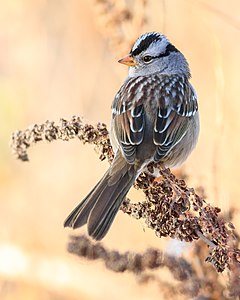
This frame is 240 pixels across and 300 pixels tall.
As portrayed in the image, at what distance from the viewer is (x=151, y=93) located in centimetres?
373

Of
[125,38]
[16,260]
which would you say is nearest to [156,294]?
[16,260]

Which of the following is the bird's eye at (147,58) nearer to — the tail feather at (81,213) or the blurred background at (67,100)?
the blurred background at (67,100)

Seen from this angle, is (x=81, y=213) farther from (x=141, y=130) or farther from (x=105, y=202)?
(x=141, y=130)

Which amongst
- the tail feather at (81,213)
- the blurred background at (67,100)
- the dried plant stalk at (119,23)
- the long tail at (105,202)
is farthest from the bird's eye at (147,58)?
the tail feather at (81,213)

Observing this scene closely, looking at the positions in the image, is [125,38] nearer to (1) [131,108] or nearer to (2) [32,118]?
(1) [131,108]

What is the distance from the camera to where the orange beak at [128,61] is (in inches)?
163

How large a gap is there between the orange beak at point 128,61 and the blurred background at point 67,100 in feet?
0.85

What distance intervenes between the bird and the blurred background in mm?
418

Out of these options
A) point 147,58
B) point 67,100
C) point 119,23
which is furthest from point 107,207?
point 67,100

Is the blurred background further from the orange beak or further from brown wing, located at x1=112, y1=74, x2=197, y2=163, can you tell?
brown wing, located at x1=112, y1=74, x2=197, y2=163

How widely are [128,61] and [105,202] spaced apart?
1.29m

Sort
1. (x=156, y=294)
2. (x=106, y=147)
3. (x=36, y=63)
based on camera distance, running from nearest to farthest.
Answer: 1. (x=106, y=147)
2. (x=156, y=294)
3. (x=36, y=63)

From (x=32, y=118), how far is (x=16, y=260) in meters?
1.28

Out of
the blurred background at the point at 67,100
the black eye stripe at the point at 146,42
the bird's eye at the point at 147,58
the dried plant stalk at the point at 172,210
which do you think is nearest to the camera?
the dried plant stalk at the point at 172,210
